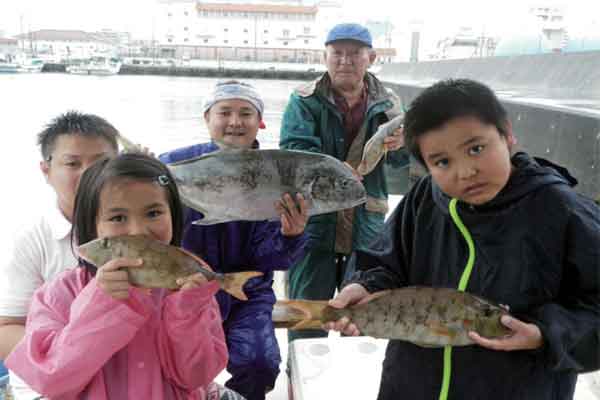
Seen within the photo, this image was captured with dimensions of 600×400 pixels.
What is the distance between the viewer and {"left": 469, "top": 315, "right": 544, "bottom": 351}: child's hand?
1.44m

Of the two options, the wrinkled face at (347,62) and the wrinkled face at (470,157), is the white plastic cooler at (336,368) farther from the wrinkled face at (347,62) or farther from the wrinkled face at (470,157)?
the wrinkled face at (347,62)

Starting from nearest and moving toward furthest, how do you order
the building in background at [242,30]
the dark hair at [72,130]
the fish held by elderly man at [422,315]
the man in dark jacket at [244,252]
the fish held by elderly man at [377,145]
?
the fish held by elderly man at [422,315] → the dark hair at [72,130] → the man in dark jacket at [244,252] → the fish held by elderly man at [377,145] → the building in background at [242,30]

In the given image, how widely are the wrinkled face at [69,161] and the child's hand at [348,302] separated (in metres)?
1.27

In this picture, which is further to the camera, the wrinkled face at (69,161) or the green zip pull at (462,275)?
the wrinkled face at (69,161)

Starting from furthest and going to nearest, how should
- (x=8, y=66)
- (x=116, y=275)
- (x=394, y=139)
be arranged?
(x=8, y=66), (x=394, y=139), (x=116, y=275)

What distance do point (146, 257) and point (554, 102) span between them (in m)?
4.14

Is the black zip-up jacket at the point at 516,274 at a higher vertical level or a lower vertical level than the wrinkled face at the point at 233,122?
lower

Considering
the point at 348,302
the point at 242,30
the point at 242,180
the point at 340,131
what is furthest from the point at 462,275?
the point at 242,30

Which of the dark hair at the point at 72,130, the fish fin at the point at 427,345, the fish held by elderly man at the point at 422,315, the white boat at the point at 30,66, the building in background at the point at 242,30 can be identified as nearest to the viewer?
the fish held by elderly man at the point at 422,315

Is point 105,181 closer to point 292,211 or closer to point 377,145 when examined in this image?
point 292,211

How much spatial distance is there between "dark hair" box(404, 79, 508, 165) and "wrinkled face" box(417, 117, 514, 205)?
0.02 m

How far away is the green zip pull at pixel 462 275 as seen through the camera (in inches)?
63.6

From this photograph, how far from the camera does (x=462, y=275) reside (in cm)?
166

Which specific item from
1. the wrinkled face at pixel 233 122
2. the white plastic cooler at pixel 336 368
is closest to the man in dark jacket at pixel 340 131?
the wrinkled face at pixel 233 122
